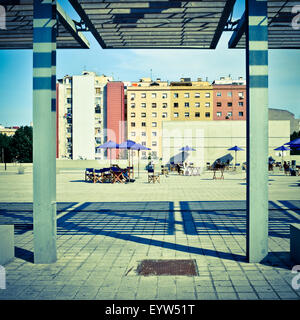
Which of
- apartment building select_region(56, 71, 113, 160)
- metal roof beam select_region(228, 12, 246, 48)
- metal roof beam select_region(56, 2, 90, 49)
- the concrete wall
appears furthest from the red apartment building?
metal roof beam select_region(228, 12, 246, 48)

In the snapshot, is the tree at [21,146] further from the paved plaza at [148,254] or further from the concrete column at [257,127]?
the concrete column at [257,127]

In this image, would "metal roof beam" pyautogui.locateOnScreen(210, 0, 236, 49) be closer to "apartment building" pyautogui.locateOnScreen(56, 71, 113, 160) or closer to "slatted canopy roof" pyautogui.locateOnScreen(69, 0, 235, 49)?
"slatted canopy roof" pyautogui.locateOnScreen(69, 0, 235, 49)

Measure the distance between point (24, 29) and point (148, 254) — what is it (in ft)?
18.6

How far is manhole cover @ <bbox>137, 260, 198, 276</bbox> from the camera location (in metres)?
4.54

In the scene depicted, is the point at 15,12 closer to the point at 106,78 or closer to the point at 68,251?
the point at 68,251

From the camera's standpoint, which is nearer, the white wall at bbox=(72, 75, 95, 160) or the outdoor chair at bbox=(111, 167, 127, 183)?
the outdoor chair at bbox=(111, 167, 127, 183)

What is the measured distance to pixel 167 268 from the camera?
187 inches

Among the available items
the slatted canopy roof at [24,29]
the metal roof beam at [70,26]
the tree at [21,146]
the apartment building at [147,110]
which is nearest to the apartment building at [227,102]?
the apartment building at [147,110]

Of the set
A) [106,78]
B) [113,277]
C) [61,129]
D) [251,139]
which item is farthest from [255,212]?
[106,78]

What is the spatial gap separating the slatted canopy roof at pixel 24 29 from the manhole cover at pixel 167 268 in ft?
14.6

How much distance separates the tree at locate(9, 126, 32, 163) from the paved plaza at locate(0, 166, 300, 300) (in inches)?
2665

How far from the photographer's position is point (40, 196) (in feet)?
16.4

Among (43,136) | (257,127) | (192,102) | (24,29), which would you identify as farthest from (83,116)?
(257,127)
